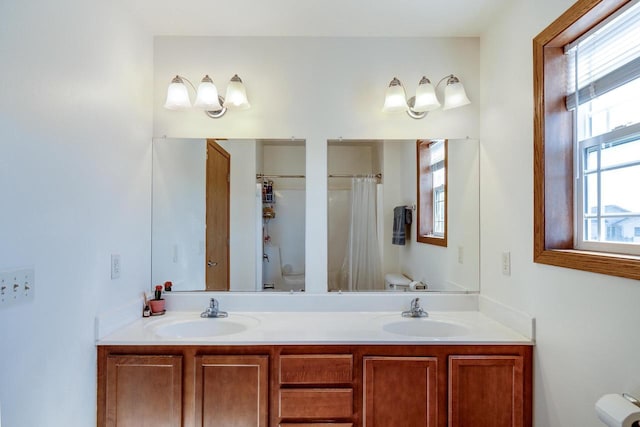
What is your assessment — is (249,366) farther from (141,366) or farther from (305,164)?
(305,164)

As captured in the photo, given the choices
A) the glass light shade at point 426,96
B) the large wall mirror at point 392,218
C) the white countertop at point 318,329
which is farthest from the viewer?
the large wall mirror at point 392,218

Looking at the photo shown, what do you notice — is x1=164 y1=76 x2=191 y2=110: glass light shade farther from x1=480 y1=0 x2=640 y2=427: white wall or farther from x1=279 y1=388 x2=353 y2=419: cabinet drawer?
x1=480 y1=0 x2=640 y2=427: white wall

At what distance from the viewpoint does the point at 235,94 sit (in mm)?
1995

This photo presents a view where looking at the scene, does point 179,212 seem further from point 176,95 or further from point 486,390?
point 486,390

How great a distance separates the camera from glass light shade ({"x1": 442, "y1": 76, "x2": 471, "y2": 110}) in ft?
6.57

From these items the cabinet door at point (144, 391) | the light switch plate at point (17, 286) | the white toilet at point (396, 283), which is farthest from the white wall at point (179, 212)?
the white toilet at point (396, 283)

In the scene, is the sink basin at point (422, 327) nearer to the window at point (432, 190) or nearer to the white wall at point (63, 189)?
the window at point (432, 190)

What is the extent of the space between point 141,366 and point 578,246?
1906mm

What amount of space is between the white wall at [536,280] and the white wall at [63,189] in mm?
1881

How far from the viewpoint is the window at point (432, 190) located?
212 centimetres

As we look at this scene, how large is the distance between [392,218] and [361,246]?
0.25m

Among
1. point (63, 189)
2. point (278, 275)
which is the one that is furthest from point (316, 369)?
point (63, 189)

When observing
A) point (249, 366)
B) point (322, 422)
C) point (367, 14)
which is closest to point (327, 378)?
point (322, 422)

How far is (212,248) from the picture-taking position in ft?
7.02
